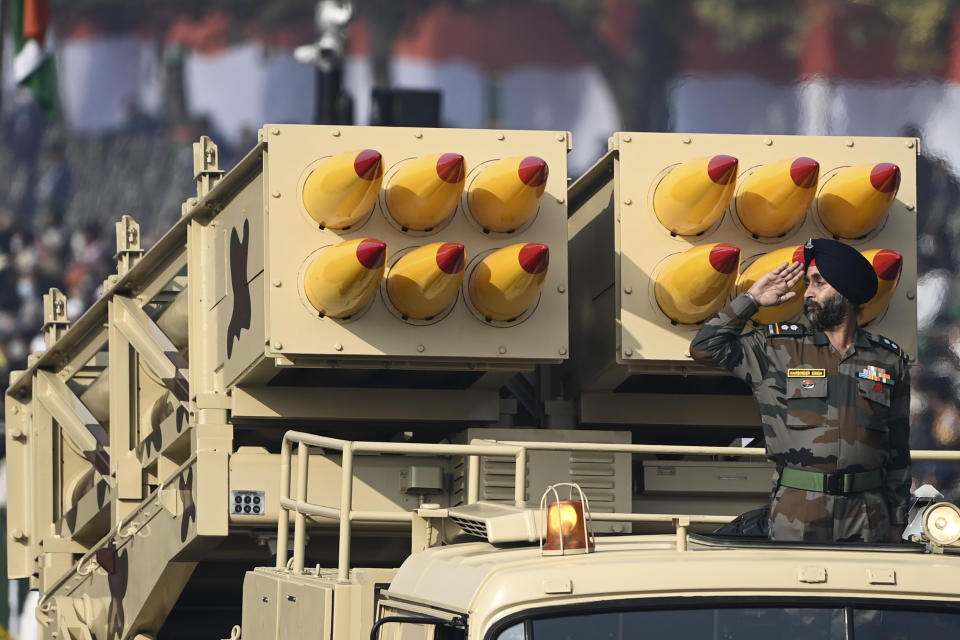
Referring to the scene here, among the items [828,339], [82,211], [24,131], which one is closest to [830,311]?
[828,339]

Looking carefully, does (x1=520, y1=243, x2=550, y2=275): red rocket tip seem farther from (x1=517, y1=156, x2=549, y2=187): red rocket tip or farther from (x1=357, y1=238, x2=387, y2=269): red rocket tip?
(x1=357, y1=238, x2=387, y2=269): red rocket tip

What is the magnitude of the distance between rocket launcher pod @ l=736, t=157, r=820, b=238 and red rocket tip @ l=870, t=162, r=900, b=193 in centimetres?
29

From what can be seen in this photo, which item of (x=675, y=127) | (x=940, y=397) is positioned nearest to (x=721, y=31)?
(x=675, y=127)

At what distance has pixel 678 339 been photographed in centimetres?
937

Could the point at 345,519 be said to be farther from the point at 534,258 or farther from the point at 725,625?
the point at 534,258

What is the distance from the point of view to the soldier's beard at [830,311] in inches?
263

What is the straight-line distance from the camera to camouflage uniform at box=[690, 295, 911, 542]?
21.6ft

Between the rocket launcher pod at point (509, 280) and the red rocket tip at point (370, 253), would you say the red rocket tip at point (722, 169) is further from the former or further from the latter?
the red rocket tip at point (370, 253)

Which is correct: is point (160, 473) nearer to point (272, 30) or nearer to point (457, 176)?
point (457, 176)

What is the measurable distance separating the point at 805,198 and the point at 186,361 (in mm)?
4084

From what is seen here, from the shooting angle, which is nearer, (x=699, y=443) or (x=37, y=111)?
(x=699, y=443)

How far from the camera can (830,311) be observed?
21.9 feet

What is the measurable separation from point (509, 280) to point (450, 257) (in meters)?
0.32

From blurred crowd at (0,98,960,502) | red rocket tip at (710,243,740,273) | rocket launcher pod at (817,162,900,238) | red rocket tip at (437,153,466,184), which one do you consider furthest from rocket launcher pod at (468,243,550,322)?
blurred crowd at (0,98,960,502)
